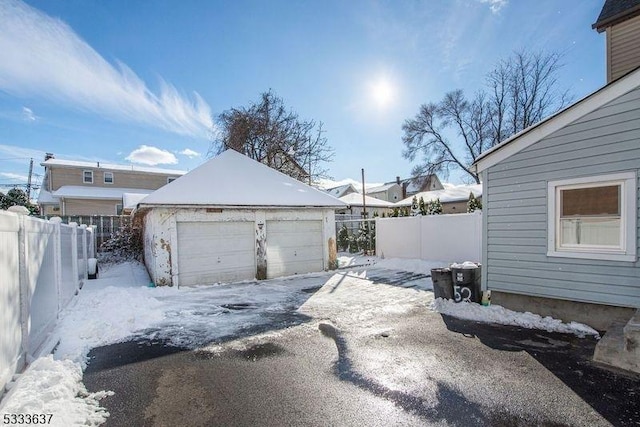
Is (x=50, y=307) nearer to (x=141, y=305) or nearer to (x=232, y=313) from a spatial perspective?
(x=141, y=305)

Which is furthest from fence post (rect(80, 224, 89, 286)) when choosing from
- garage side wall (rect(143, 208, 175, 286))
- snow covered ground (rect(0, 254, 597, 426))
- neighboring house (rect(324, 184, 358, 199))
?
neighboring house (rect(324, 184, 358, 199))

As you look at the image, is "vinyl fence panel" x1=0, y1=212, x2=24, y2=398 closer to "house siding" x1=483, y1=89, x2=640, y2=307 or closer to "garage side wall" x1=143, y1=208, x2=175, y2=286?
"garage side wall" x1=143, y1=208, x2=175, y2=286

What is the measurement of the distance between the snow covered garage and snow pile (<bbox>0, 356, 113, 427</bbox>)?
5758mm

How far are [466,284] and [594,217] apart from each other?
255cm

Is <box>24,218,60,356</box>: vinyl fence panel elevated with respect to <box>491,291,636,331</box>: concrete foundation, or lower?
elevated

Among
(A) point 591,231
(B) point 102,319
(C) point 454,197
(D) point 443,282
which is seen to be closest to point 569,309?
(A) point 591,231

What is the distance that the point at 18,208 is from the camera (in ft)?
13.2

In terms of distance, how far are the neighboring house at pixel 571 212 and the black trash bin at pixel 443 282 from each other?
0.69 meters

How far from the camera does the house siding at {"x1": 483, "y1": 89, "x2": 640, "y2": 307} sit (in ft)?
16.1

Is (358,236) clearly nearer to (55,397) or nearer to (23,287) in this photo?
(23,287)

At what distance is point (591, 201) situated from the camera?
216 inches

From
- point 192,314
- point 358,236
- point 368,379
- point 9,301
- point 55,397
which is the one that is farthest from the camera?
point 358,236

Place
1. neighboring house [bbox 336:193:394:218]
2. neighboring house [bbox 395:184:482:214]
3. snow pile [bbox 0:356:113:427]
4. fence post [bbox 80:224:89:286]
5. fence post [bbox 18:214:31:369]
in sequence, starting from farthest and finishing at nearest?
neighboring house [bbox 336:193:394:218] < neighboring house [bbox 395:184:482:214] < fence post [bbox 80:224:89:286] < fence post [bbox 18:214:31:369] < snow pile [bbox 0:356:113:427]

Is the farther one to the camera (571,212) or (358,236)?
(358,236)
